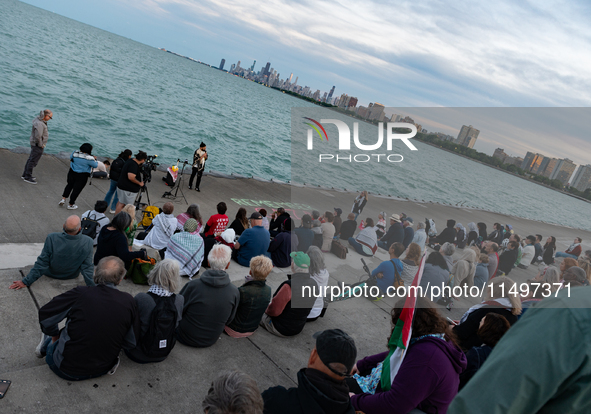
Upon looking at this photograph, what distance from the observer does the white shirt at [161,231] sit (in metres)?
6.66

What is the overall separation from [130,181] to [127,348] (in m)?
5.40

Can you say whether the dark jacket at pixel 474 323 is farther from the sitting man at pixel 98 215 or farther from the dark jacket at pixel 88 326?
the sitting man at pixel 98 215

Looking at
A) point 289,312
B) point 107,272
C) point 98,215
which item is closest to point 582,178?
point 289,312

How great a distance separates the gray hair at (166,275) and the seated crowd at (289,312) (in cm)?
1

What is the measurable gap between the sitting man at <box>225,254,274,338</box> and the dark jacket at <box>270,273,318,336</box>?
291mm

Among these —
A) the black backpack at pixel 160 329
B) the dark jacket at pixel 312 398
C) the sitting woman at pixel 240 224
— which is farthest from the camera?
the sitting woman at pixel 240 224

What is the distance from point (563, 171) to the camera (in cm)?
334

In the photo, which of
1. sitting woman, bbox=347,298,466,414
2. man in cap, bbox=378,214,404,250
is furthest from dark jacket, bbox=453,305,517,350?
man in cap, bbox=378,214,404,250

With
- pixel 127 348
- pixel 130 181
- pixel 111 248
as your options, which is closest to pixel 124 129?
pixel 130 181

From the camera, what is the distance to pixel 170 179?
11.7m

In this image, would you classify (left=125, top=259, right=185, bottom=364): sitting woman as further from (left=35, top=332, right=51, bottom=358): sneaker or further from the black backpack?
(left=35, top=332, right=51, bottom=358): sneaker

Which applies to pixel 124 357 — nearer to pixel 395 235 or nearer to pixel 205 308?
pixel 205 308

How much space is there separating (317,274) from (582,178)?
295 centimetres

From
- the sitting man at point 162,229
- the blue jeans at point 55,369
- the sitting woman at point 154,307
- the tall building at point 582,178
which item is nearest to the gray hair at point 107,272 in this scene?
the sitting woman at point 154,307
